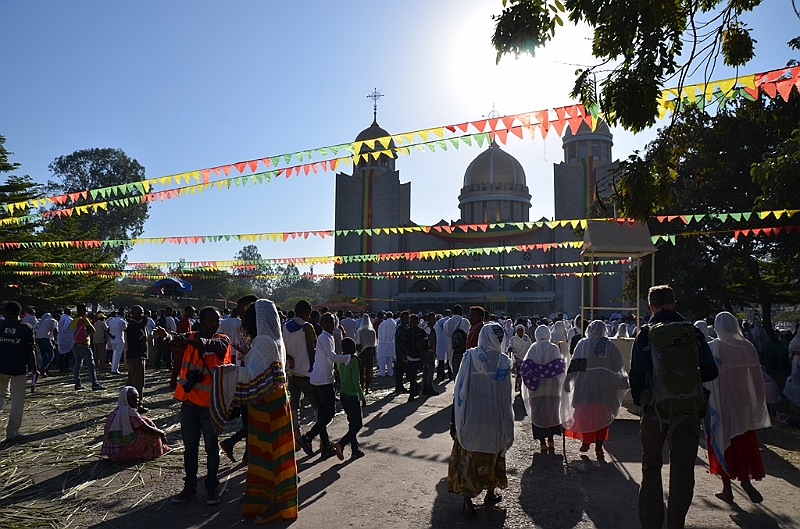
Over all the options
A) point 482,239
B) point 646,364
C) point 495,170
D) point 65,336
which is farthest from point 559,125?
point 495,170

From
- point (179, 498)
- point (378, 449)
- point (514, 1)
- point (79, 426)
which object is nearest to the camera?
point (514, 1)

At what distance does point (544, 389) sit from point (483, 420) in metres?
2.81

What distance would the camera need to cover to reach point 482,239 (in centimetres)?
4497

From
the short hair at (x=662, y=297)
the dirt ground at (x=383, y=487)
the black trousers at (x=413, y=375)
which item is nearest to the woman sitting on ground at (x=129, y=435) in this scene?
the dirt ground at (x=383, y=487)

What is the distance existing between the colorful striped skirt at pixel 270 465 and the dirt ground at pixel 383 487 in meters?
0.15

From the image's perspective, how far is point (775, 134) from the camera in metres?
15.3

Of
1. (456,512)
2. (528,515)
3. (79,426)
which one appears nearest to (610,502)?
→ (528,515)

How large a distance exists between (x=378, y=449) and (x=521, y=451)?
6.14 feet

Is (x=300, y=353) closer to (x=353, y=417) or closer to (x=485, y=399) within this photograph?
(x=353, y=417)

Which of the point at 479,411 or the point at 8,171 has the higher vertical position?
the point at 8,171

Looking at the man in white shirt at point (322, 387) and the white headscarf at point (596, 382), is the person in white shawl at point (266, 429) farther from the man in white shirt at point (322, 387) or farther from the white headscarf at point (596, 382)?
the white headscarf at point (596, 382)

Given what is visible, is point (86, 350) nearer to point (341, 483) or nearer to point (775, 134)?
point (341, 483)

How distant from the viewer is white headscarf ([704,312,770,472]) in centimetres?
601

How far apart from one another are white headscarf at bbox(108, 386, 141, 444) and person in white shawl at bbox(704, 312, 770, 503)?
632 centimetres
